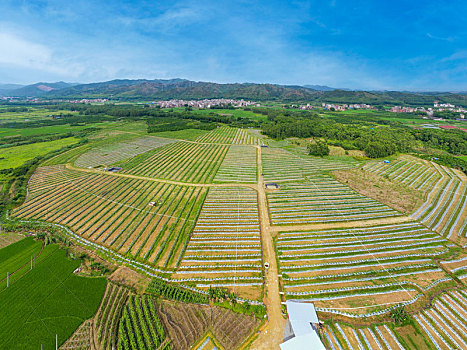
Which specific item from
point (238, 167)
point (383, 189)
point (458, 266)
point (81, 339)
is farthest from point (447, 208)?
point (81, 339)

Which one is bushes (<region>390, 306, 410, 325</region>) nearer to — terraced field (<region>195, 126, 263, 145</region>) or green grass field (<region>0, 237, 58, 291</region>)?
green grass field (<region>0, 237, 58, 291</region>)

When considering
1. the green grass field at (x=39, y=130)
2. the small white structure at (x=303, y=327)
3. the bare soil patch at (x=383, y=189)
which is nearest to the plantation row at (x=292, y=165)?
the bare soil patch at (x=383, y=189)

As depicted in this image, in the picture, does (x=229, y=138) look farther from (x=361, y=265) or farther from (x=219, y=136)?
(x=361, y=265)

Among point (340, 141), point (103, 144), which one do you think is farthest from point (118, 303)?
point (340, 141)

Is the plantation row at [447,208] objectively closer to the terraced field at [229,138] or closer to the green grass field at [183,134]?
the terraced field at [229,138]

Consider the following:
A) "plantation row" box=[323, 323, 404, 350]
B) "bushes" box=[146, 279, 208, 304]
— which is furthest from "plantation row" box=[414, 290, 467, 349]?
"bushes" box=[146, 279, 208, 304]
